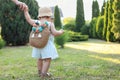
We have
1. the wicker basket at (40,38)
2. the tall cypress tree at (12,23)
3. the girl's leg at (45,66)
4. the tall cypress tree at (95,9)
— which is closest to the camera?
the wicker basket at (40,38)

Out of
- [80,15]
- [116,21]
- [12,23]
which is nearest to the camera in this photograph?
[116,21]

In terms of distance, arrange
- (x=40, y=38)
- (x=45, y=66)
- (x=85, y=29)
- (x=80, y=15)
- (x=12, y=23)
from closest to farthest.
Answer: (x=40, y=38), (x=45, y=66), (x=12, y=23), (x=85, y=29), (x=80, y=15)

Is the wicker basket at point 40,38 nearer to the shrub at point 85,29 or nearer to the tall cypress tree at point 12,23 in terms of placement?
the tall cypress tree at point 12,23

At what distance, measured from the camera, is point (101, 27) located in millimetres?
21094

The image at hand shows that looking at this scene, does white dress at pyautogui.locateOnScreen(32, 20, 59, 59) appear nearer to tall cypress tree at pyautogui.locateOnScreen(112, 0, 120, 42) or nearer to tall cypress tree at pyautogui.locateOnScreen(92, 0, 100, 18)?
tall cypress tree at pyautogui.locateOnScreen(112, 0, 120, 42)

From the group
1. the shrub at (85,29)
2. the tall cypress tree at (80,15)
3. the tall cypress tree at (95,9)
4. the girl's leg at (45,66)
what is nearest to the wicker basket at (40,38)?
the girl's leg at (45,66)

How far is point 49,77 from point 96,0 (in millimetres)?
22991

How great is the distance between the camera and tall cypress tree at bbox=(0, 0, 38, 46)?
1528cm

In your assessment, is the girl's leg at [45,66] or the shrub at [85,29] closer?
the girl's leg at [45,66]

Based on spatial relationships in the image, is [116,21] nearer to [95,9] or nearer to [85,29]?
[85,29]

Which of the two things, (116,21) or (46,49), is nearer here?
(46,49)

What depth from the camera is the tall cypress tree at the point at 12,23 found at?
50.1ft

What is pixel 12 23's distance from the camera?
1532cm

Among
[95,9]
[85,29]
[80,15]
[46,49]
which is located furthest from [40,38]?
[95,9]
